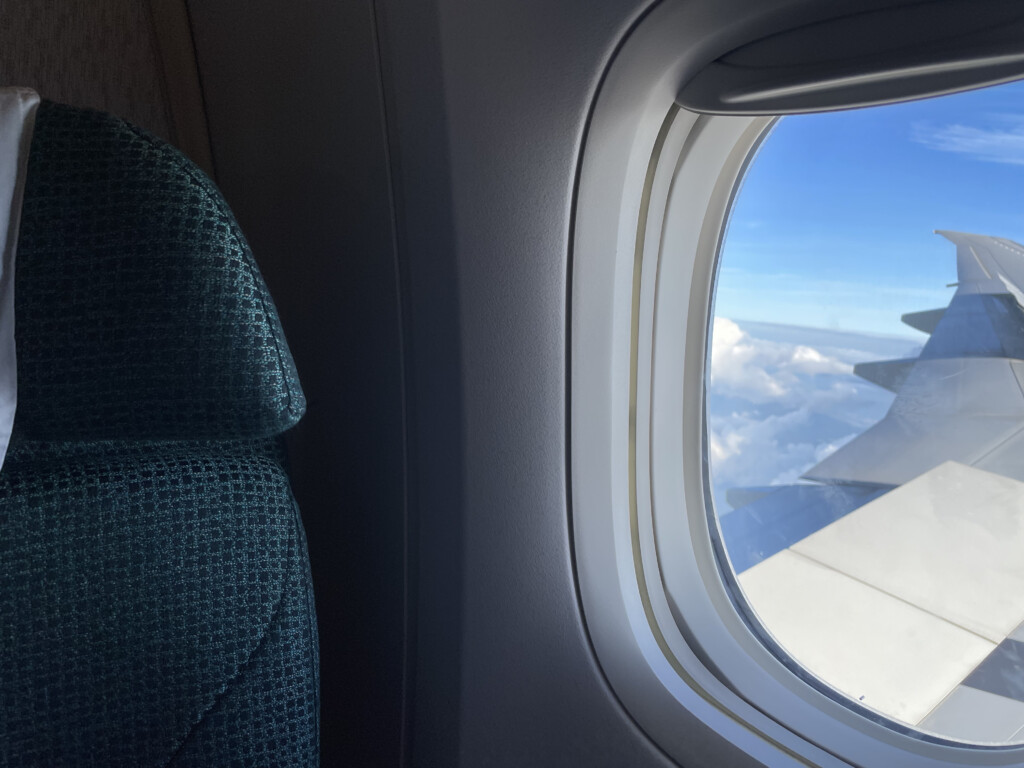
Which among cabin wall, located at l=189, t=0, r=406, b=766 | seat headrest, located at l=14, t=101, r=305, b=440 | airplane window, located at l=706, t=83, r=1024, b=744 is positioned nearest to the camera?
seat headrest, located at l=14, t=101, r=305, b=440

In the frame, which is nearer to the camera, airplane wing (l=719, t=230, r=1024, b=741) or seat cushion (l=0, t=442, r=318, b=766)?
seat cushion (l=0, t=442, r=318, b=766)

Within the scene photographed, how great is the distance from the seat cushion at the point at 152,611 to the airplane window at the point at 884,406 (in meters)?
0.70

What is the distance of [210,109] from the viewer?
141 cm

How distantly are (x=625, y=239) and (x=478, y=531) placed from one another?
487 mm

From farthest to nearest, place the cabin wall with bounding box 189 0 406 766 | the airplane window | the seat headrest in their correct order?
the cabin wall with bounding box 189 0 406 766
the airplane window
the seat headrest

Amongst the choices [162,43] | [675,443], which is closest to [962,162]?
[675,443]

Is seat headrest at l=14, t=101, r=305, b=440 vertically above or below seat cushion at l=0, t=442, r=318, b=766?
above

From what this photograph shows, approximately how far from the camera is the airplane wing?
0.97m

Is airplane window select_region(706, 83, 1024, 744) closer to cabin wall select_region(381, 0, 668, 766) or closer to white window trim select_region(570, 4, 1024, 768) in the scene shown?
white window trim select_region(570, 4, 1024, 768)

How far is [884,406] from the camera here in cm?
108

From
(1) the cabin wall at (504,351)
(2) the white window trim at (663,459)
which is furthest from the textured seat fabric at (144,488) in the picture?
(2) the white window trim at (663,459)

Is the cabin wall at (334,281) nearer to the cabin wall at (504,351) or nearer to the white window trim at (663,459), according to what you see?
the cabin wall at (504,351)

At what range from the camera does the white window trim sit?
102cm

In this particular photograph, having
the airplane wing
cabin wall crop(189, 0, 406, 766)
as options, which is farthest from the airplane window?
cabin wall crop(189, 0, 406, 766)
